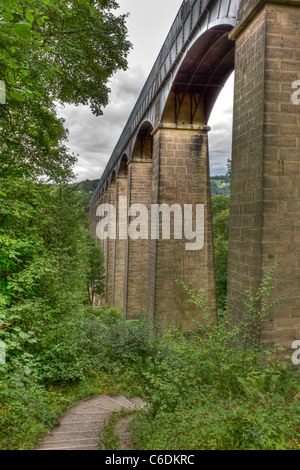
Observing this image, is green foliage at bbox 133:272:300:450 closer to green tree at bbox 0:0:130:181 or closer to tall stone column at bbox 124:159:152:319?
green tree at bbox 0:0:130:181

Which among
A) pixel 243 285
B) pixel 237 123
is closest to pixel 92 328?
pixel 243 285

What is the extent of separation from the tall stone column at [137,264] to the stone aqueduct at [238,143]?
308 centimetres

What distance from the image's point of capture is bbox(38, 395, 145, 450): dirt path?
3467 mm

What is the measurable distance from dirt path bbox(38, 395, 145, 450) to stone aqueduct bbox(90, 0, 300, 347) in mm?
2433

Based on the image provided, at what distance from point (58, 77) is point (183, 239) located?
5.69 m

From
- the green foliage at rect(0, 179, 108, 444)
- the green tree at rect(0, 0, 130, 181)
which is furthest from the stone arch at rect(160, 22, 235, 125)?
the green foliage at rect(0, 179, 108, 444)

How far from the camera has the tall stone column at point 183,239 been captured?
955 cm

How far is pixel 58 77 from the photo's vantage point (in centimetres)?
647

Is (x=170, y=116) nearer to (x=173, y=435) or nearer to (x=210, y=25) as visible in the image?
(x=210, y=25)

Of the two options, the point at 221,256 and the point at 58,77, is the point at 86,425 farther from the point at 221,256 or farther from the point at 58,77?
the point at 221,256

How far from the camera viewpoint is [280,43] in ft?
13.6

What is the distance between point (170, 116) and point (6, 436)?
29.9ft

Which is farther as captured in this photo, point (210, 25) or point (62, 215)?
point (62, 215)

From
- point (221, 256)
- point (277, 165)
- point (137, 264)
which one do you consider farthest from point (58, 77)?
point (221, 256)
